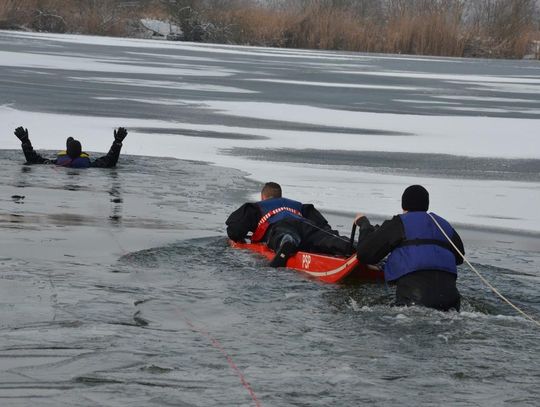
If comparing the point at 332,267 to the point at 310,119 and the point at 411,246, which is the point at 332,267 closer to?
the point at 411,246

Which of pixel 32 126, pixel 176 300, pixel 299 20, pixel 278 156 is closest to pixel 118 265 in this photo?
pixel 176 300

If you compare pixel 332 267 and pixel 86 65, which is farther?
pixel 86 65

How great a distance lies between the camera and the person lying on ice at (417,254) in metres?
7.69

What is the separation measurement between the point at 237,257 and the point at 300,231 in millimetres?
587

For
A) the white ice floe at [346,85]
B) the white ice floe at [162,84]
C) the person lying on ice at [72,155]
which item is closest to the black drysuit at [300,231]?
the person lying on ice at [72,155]

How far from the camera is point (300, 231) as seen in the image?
31.8ft

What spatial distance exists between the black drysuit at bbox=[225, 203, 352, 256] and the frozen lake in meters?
0.22

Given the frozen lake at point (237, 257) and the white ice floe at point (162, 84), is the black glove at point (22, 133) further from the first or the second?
the white ice floe at point (162, 84)

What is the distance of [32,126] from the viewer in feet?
60.1

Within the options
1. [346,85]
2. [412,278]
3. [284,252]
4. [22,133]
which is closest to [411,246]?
[412,278]

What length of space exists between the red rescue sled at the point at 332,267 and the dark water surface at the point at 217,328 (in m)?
0.11

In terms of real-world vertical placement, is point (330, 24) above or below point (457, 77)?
above

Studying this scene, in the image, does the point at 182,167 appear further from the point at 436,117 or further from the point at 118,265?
the point at 436,117

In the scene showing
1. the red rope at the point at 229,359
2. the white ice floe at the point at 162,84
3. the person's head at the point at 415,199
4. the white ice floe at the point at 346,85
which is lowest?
the red rope at the point at 229,359
